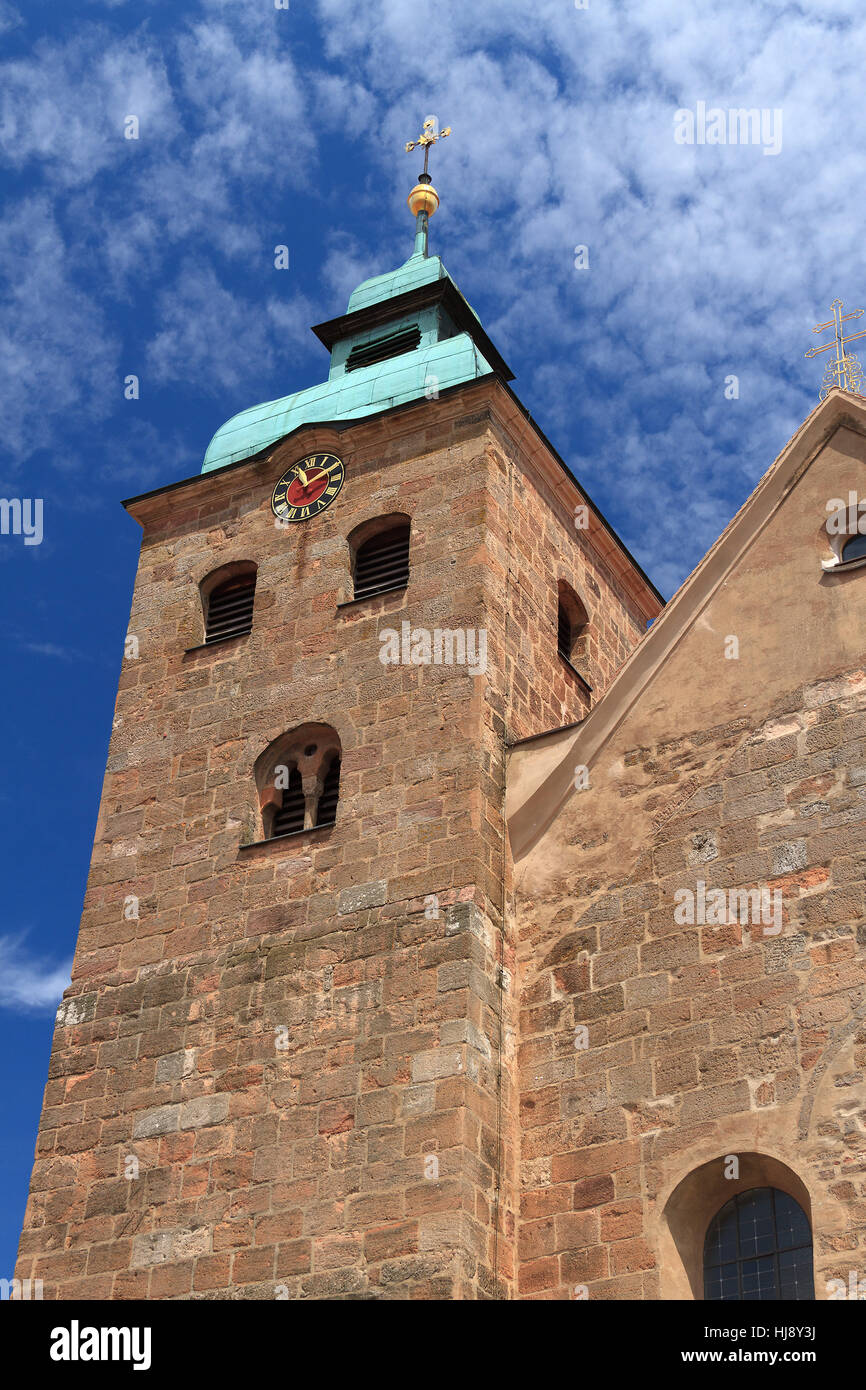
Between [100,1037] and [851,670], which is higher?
[851,670]

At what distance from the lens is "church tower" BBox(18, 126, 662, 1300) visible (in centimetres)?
1523

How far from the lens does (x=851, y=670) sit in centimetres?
1578

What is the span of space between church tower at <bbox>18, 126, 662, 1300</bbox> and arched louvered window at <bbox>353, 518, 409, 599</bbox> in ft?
0.13

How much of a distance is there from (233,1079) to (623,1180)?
140 inches

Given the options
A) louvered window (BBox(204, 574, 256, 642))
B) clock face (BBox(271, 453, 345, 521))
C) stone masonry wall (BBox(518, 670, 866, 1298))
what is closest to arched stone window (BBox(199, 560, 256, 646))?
louvered window (BBox(204, 574, 256, 642))

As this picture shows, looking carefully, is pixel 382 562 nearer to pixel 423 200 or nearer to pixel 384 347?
pixel 384 347

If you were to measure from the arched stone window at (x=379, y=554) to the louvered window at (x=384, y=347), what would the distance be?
466cm

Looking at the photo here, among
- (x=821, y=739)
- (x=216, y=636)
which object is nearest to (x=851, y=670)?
(x=821, y=739)

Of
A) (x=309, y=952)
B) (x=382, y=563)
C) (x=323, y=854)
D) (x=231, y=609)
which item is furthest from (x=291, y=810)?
(x=231, y=609)

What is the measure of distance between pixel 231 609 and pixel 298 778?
2.73 meters

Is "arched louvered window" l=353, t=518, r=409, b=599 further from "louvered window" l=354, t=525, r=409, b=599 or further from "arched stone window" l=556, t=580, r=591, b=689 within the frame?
"arched stone window" l=556, t=580, r=591, b=689

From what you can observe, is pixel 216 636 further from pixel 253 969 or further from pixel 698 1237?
pixel 698 1237

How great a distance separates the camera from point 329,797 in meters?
18.0

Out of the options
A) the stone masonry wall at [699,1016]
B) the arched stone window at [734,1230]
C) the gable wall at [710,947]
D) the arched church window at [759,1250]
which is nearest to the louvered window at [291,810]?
the gable wall at [710,947]
